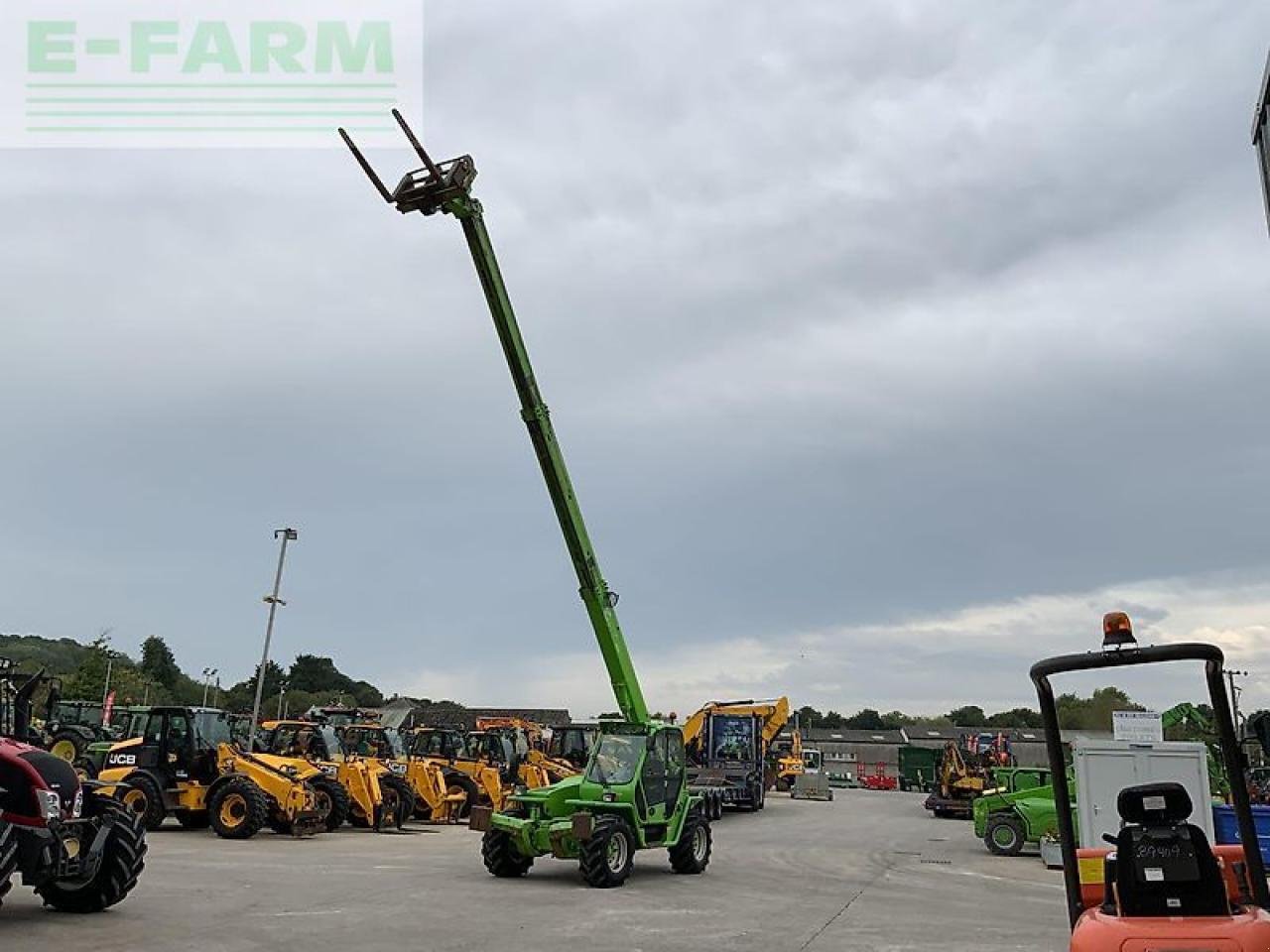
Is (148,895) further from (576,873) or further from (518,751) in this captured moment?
(518,751)

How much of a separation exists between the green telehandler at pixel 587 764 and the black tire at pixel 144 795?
306 inches

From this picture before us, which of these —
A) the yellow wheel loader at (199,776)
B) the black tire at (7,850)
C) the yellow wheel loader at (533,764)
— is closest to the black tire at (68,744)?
the yellow wheel loader at (199,776)

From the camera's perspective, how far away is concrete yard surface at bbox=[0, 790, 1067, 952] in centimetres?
1027

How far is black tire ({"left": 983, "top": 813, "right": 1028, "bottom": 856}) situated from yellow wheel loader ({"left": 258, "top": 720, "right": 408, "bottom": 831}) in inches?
464

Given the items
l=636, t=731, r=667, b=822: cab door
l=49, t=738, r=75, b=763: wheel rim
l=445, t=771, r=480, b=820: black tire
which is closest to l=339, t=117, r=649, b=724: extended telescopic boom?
l=636, t=731, r=667, b=822: cab door

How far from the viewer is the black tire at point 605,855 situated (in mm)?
14108

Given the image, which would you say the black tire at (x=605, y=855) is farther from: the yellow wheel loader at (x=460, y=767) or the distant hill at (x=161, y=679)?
the distant hill at (x=161, y=679)

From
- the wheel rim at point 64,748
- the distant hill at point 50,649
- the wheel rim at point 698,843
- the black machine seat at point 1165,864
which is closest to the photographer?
the black machine seat at point 1165,864

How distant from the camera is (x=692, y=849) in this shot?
16.1 m

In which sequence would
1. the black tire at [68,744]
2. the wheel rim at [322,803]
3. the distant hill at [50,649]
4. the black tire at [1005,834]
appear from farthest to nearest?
1. the distant hill at [50,649]
2. the black tire at [68,744]
3. the black tire at [1005,834]
4. the wheel rim at [322,803]

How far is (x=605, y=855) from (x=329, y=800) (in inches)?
358

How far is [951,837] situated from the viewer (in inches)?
1001

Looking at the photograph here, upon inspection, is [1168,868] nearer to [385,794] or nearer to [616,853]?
[616,853]

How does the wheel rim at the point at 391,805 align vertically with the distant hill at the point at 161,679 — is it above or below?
below
